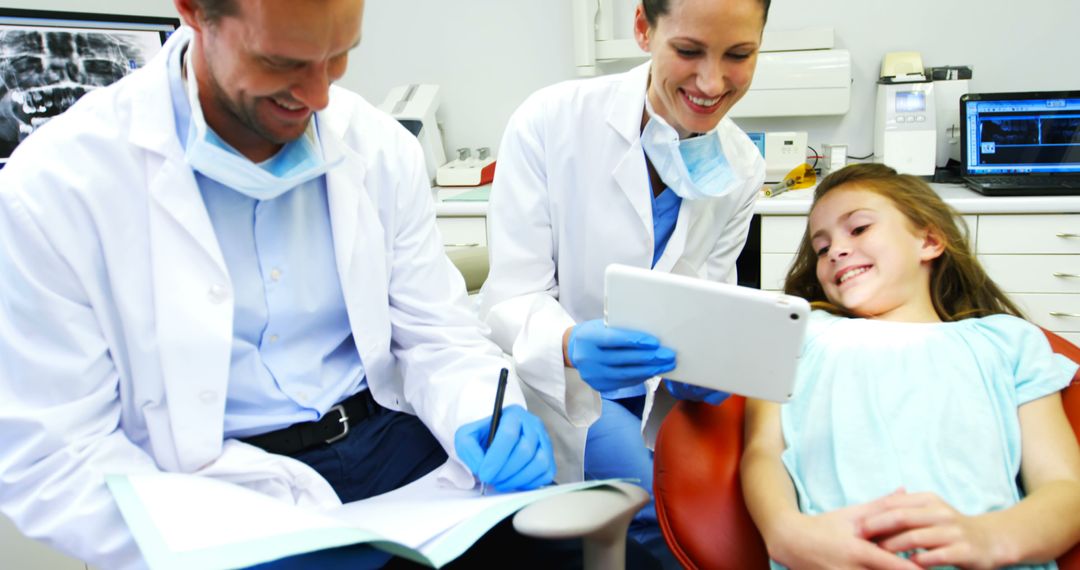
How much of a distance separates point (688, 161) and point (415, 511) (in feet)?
2.85

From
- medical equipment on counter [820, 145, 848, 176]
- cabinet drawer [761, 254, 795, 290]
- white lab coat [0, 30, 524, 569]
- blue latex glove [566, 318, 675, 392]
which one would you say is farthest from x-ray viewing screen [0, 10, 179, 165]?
medical equipment on counter [820, 145, 848, 176]

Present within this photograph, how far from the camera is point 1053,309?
2.21 m

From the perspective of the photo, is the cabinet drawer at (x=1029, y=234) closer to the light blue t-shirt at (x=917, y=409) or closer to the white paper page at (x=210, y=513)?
the light blue t-shirt at (x=917, y=409)

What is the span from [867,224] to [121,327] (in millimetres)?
1162

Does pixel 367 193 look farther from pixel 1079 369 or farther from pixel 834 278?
pixel 1079 369

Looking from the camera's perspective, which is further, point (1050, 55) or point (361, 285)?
point (1050, 55)

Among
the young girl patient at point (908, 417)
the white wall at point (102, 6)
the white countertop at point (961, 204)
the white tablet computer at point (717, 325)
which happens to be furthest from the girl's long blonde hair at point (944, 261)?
the white wall at point (102, 6)

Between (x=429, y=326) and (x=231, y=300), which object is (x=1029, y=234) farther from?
(x=231, y=300)

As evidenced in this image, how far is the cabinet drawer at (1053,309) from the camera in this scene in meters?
2.19

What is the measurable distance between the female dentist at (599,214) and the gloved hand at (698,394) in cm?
15

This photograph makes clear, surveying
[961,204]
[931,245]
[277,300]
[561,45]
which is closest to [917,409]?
[931,245]

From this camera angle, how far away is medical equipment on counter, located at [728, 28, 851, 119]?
250cm

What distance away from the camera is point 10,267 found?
0.87m

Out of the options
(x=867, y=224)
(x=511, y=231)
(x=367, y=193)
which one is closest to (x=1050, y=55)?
(x=867, y=224)
